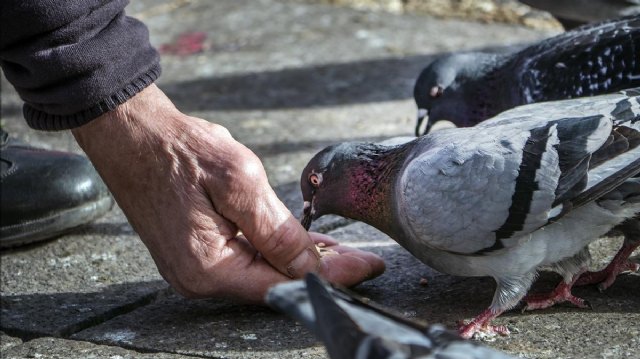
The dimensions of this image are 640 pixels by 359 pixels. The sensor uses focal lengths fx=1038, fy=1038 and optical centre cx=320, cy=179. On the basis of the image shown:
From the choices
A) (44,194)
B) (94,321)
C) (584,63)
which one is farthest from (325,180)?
(584,63)

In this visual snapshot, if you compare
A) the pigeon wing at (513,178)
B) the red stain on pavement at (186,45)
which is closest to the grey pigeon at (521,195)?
the pigeon wing at (513,178)

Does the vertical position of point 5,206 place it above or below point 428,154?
below

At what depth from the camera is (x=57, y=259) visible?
400 cm

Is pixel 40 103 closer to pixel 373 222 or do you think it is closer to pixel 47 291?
pixel 47 291

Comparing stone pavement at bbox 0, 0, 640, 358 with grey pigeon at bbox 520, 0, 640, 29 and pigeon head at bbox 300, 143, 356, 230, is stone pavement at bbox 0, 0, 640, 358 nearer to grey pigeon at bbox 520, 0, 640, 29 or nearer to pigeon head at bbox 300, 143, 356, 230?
pigeon head at bbox 300, 143, 356, 230

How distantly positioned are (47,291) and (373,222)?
1185mm

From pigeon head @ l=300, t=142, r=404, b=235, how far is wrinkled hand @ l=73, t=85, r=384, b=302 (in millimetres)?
410

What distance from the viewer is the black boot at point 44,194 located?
407 centimetres

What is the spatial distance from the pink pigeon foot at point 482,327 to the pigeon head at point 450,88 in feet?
6.53

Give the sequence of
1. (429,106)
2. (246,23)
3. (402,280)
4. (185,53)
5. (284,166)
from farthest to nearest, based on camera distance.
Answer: (246,23) < (185,53) < (429,106) < (284,166) < (402,280)

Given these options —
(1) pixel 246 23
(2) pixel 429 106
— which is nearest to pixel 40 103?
(2) pixel 429 106

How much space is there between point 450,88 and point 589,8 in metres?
0.85

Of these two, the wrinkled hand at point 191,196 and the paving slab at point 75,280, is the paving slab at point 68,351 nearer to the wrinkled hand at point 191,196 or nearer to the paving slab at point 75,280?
the paving slab at point 75,280

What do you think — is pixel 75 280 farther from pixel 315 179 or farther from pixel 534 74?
pixel 534 74
